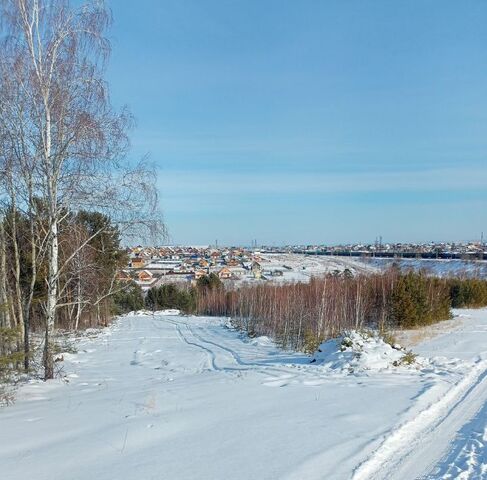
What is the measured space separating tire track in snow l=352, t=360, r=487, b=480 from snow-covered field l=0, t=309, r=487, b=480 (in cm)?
1

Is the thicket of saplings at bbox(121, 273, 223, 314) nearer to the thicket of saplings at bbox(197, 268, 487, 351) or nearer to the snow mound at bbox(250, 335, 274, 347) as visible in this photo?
the thicket of saplings at bbox(197, 268, 487, 351)

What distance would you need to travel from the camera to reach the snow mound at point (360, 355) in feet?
29.5

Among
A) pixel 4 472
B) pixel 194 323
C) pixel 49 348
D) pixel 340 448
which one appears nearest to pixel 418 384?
pixel 340 448

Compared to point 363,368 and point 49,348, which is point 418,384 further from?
point 49,348

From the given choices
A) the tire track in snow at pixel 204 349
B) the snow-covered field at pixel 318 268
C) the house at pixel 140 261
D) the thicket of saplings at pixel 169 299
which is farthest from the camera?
the snow-covered field at pixel 318 268

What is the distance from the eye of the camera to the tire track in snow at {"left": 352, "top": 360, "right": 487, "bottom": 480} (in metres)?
3.96

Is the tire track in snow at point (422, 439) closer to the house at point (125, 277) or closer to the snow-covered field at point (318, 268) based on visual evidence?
the house at point (125, 277)

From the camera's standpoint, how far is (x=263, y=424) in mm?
5254

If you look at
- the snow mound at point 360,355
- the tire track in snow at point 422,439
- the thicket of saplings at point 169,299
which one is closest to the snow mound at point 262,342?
the snow mound at point 360,355

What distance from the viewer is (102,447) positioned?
4.64 metres

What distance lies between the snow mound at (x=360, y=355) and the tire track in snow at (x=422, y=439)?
6.46 feet

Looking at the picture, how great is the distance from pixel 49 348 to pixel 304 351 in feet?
21.7

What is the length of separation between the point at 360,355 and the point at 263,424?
447 centimetres

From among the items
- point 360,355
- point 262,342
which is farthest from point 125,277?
point 360,355
